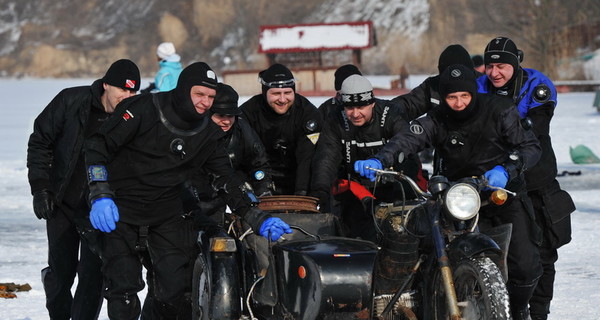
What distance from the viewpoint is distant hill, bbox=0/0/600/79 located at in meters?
62.3

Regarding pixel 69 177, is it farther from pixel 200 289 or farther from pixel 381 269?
pixel 381 269

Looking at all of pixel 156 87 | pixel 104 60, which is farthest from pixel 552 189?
pixel 104 60

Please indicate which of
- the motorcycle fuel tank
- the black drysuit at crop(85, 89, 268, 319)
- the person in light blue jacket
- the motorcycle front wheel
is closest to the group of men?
the black drysuit at crop(85, 89, 268, 319)

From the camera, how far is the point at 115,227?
5.53 meters

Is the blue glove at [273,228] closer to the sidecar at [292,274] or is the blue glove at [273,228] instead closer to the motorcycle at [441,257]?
the sidecar at [292,274]

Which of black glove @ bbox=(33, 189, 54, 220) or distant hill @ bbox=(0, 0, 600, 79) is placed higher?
distant hill @ bbox=(0, 0, 600, 79)

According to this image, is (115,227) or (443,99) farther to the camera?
(443,99)

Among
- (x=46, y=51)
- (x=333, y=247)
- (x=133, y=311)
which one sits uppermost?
→ (x=46, y=51)

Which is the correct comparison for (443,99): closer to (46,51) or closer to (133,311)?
(133,311)

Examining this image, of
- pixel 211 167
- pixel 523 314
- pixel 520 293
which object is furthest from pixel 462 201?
pixel 211 167

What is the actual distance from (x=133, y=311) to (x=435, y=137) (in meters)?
1.98

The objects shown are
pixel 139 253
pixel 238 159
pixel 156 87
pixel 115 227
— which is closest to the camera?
pixel 115 227

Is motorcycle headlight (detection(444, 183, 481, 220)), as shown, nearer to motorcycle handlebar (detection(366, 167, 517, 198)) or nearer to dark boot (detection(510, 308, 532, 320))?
motorcycle handlebar (detection(366, 167, 517, 198))

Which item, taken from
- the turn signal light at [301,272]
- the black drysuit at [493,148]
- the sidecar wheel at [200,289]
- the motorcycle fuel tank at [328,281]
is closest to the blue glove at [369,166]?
the black drysuit at [493,148]
